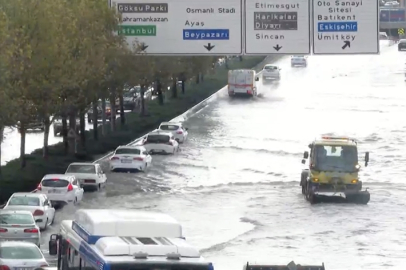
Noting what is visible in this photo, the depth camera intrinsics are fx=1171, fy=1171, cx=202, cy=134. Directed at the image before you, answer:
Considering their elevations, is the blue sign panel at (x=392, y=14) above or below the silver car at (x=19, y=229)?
above

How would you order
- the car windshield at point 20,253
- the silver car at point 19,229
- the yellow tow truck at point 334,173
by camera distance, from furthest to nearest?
the yellow tow truck at point 334,173
the silver car at point 19,229
the car windshield at point 20,253

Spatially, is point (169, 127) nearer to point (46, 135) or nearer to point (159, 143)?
point (159, 143)

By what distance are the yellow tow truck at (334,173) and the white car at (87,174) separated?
7871 mm

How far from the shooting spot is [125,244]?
1512cm

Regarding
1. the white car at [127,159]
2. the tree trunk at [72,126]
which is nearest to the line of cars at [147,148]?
the white car at [127,159]

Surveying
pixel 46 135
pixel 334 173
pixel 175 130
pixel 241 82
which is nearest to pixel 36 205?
pixel 334 173

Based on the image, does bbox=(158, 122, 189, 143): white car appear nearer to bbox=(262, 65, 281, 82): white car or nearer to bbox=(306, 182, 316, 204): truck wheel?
bbox=(306, 182, 316, 204): truck wheel

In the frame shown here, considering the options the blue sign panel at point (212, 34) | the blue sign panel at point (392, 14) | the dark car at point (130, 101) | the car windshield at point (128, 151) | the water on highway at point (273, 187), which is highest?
the blue sign panel at point (392, 14)

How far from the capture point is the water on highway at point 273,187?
1276 inches

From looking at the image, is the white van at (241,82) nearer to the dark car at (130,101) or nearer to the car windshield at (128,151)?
the dark car at (130,101)

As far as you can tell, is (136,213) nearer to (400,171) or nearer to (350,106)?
(400,171)

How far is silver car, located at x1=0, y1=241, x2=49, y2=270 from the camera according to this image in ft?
78.0

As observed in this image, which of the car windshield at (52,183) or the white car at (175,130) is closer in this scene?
the car windshield at (52,183)

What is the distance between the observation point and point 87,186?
1721 inches
